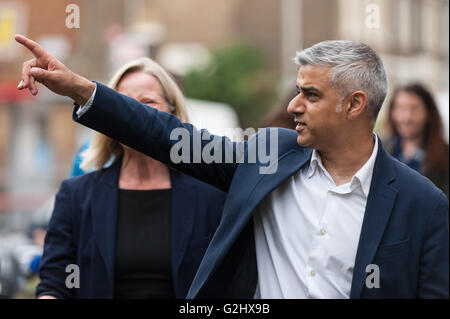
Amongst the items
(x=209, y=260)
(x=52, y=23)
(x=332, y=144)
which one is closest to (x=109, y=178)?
→ (x=209, y=260)

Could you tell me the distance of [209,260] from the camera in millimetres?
2949

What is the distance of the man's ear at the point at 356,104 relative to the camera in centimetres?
289

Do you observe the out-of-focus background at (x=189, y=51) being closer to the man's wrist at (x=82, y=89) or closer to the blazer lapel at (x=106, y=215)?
the blazer lapel at (x=106, y=215)

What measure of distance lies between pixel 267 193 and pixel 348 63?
20.1 inches

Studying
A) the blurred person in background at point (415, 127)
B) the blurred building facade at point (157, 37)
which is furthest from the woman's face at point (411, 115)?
the blurred building facade at point (157, 37)

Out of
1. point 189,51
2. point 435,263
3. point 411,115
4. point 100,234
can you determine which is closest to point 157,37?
point 189,51

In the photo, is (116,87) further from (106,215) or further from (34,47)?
(34,47)

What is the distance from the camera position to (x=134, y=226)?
3807mm

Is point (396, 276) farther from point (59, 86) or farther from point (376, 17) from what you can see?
point (376, 17)


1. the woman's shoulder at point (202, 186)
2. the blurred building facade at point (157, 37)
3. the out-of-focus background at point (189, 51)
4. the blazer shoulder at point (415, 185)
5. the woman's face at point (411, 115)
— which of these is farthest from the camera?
the blurred building facade at point (157, 37)

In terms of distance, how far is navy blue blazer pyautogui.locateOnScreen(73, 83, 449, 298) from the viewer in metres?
2.69

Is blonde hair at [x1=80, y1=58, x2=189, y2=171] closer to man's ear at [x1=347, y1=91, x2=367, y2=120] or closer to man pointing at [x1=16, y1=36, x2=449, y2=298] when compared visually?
man pointing at [x1=16, y1=36, x2=449, y2=298]

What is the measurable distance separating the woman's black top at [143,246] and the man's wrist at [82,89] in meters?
1.09
